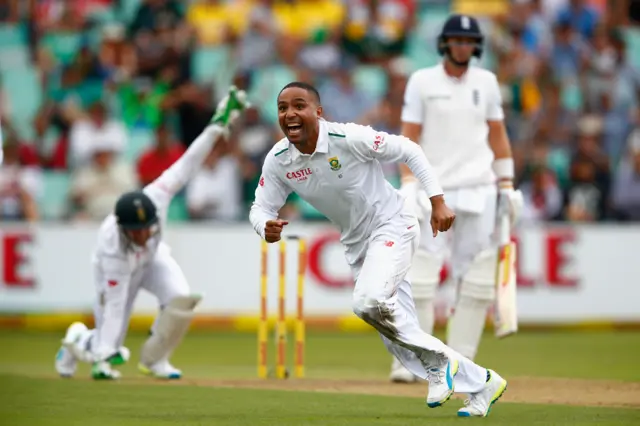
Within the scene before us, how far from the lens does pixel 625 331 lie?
15883mm

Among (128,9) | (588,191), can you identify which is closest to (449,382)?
(588,191)

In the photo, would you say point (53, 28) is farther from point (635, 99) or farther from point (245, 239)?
point (635, 99)

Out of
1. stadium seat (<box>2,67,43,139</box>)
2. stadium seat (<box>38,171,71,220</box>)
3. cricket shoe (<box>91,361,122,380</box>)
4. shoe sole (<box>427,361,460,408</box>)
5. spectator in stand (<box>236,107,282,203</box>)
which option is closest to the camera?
shoe sole (<box>427,361,460,408</box>)

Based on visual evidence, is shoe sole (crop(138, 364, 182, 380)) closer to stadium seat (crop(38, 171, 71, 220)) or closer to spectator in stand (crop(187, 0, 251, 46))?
stadium seat (crop(38, 171, 71, 220))

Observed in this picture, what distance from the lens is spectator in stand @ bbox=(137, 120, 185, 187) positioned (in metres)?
16.0

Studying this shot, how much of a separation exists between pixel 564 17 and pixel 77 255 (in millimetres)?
8056

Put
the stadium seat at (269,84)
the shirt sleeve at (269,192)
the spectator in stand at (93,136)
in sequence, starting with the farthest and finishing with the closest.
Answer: the stadium seat at (269,84) < the spectator in stand at (93,136) < the shirt sleeve at (269,192)

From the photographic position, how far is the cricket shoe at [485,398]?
772 centimetres

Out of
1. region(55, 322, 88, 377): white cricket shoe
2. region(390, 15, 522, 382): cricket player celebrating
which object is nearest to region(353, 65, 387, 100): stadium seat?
region(390, 15, 522, 382): cricket player celebrating

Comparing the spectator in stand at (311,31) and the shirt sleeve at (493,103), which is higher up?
the spectator in stand at (311,31)

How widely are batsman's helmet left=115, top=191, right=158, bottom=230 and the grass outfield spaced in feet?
3.98

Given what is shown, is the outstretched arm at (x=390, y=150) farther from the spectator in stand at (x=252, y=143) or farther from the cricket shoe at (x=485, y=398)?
the spectator in stand at (x=252, y=143)

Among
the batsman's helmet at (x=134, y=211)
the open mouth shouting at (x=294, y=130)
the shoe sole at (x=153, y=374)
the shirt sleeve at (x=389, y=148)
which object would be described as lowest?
the shoe sole at (x=153, y=374)

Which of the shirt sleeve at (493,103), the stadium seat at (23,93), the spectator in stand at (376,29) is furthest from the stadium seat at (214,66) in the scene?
the shirt sleeve at (493,103)
